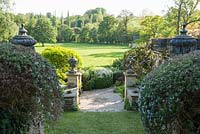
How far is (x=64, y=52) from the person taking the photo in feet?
37.9

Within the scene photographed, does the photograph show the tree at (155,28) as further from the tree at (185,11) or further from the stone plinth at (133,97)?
the stone plinth at (133,97)

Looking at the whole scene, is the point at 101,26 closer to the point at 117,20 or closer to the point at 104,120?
the point at 117,20

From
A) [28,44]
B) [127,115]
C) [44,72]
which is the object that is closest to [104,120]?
[127,115]

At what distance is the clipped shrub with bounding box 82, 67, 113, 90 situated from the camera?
12512 mm

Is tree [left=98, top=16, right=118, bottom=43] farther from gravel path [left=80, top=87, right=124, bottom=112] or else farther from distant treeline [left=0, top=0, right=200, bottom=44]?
gravel path [left=80, top=87, right=124, bottom=112]

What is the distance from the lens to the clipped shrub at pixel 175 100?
9.40ft

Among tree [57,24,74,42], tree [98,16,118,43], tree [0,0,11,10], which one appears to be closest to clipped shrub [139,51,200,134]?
tree [0,0,11,10]

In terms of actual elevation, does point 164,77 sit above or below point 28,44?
below

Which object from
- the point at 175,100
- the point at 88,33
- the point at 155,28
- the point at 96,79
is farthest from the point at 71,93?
the point at 88,33

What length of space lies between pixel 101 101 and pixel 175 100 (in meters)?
7.31

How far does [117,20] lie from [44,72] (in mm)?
38097

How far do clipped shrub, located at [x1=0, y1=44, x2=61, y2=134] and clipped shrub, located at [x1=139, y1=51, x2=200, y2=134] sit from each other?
117cm

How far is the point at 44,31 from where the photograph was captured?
3938 cm

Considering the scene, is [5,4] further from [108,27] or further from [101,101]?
[108,27]
